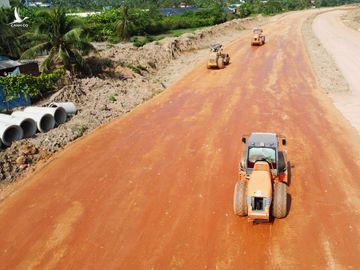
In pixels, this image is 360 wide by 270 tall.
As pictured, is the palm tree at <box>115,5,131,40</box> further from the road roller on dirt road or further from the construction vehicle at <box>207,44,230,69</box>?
the road roller on dirt road

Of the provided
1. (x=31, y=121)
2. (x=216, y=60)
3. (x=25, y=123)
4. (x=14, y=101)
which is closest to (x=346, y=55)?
(x=216, y=60)

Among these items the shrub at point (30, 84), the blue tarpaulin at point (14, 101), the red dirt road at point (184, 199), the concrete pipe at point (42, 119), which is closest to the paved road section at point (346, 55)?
the red dirt road at point (184, 199)

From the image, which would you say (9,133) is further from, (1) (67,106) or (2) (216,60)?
(2) (216,60)

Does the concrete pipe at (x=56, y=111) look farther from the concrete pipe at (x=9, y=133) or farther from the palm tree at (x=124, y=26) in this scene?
the palm tree at (x=124, y=26)

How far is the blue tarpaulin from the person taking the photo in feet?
75.0

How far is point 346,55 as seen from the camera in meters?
39.5

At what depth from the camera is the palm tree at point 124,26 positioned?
199 ft

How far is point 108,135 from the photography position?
68.7 ft

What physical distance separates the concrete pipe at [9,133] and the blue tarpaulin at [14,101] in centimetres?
443

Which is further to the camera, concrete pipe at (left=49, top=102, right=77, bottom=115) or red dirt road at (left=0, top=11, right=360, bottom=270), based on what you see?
concrete pipe at (left=49, top=102, right=77, bottom=115)

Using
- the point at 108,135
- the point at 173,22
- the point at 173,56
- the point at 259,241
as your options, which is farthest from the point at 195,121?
the point at 173,22

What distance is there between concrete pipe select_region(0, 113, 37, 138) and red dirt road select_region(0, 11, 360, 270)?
2.43 metres

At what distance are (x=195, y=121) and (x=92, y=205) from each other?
9662mm

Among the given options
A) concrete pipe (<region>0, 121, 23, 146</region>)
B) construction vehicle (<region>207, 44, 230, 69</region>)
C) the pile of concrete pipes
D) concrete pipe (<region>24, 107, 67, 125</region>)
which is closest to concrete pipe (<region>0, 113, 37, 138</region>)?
Result: the pile of concrete pipes
